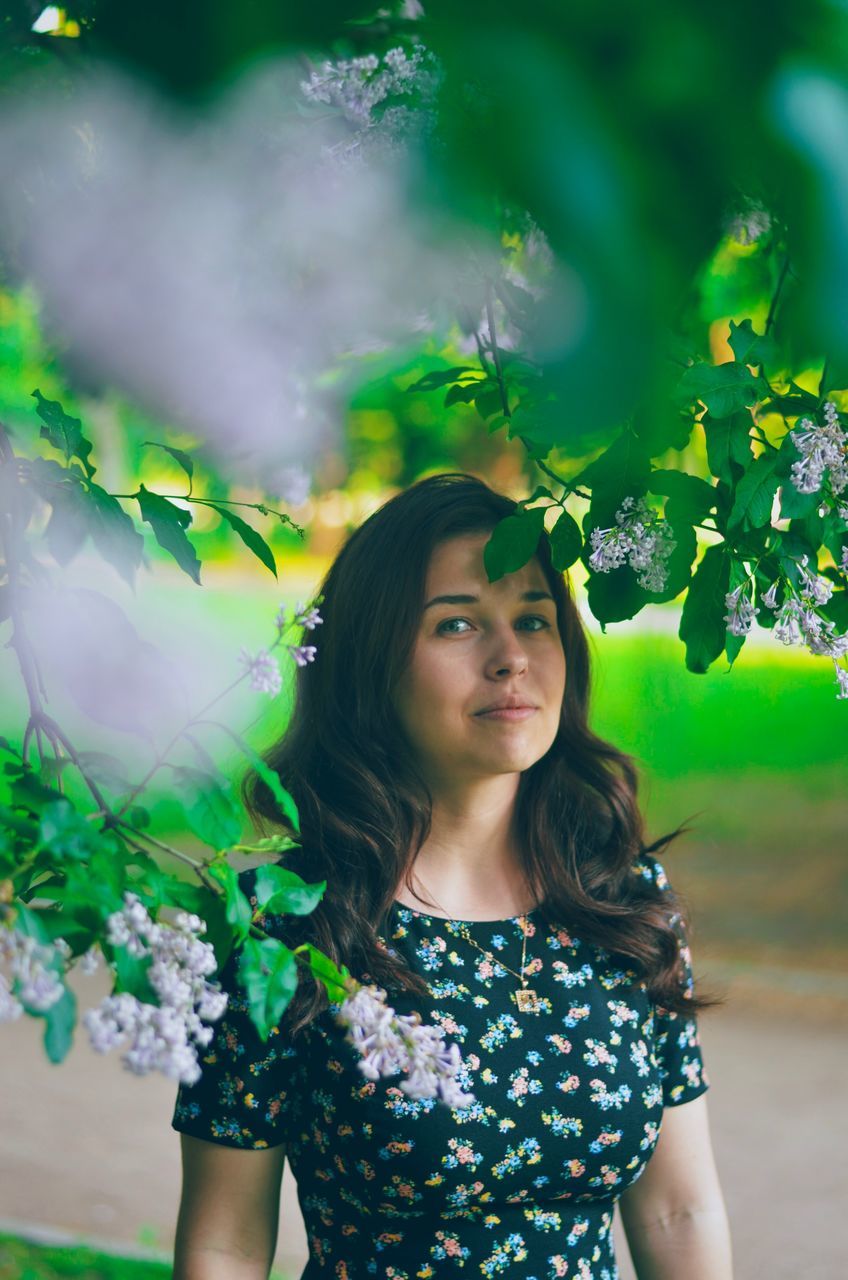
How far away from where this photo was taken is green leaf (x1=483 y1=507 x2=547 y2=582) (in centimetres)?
141

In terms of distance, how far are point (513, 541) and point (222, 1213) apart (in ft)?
3.13

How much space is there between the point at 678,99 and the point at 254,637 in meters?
12.1

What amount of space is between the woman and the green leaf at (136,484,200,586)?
0.52 metres

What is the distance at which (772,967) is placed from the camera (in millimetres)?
7922

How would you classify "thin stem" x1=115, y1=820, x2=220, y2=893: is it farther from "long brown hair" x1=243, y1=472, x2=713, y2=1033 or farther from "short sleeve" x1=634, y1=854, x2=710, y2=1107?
"short sleeve" x1=634, y1=854, x2=710, y2=1107

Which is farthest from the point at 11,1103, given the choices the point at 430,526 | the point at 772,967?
the point at 430,526

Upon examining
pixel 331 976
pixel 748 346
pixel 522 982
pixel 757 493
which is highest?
pixel 748 346

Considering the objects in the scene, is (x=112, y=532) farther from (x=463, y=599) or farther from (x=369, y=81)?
(x=463, y=599)

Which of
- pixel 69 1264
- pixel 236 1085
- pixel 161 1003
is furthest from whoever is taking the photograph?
pixel 69 1264

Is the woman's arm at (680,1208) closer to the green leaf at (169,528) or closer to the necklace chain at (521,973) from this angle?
the necklace chain at (521,973)

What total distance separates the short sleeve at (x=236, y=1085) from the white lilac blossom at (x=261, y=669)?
0.67m

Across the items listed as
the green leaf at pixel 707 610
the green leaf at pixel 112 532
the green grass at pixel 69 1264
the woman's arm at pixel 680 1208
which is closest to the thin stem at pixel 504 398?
the green leaf at pixel 707 610

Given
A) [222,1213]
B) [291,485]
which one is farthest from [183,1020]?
[291,485]

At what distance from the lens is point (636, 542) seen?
1.23 m
